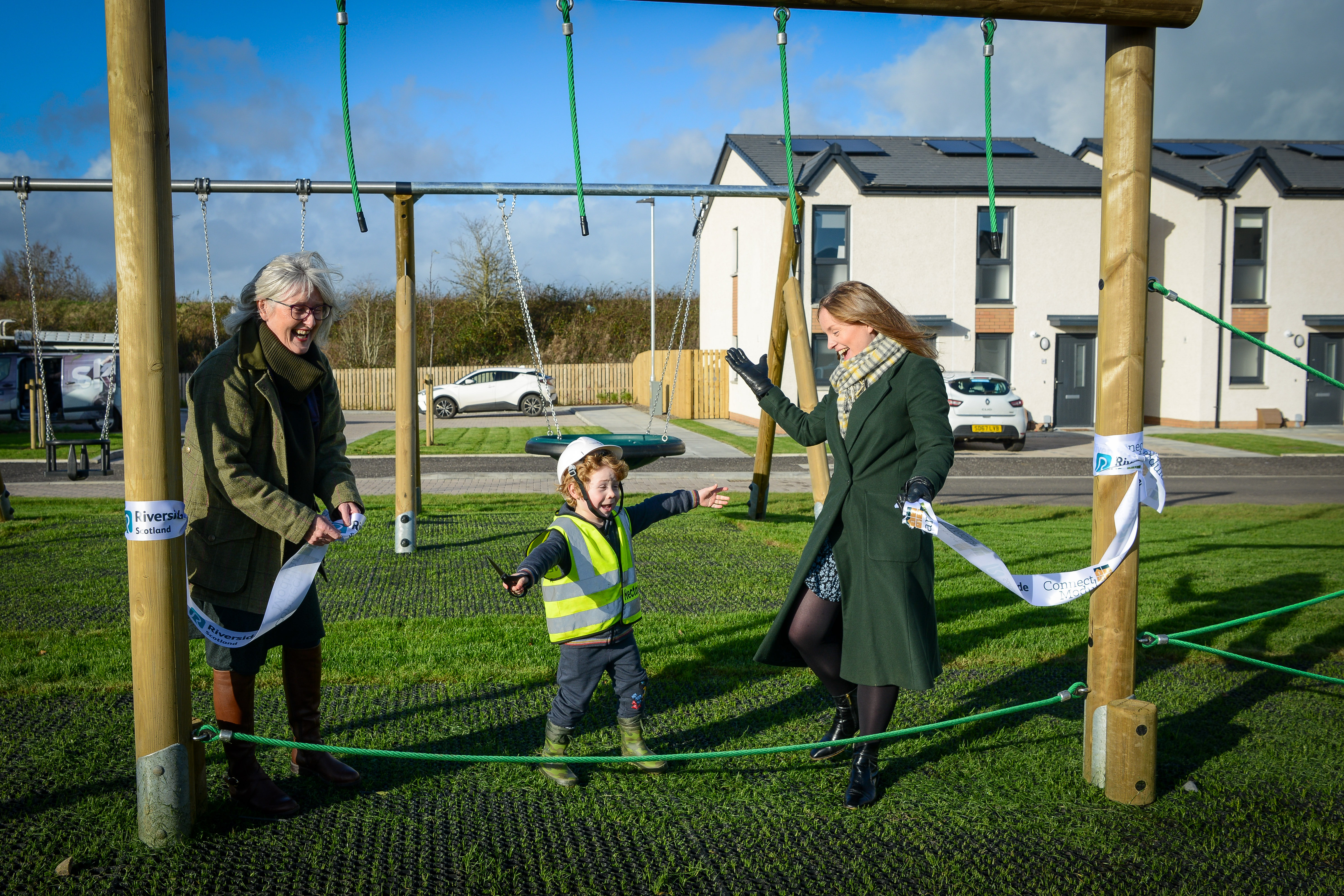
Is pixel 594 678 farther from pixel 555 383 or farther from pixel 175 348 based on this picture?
pixel 555 383

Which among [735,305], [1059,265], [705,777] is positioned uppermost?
[1059,265]

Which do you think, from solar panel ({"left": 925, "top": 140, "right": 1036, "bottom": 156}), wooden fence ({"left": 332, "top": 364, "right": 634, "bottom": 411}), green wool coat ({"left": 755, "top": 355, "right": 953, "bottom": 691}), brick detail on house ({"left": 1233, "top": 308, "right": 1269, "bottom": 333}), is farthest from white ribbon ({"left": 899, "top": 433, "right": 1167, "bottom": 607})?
wooden fence ({"left": 332, "top": 364, "right": 634, "bottom": 411})

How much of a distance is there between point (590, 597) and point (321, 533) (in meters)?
0.96

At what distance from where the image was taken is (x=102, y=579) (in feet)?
23.0

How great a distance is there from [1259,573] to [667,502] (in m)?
5.81

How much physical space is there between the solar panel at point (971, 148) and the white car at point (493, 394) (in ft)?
44.5

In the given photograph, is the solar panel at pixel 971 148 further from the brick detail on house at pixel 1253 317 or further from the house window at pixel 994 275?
the brick detail on house at pixel 1253 317

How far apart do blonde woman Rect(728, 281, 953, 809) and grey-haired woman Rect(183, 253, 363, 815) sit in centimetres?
169

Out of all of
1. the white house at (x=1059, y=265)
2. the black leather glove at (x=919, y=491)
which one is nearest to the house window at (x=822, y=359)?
the white house at (x=1059, y=265)

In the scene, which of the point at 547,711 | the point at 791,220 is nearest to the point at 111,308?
the point at 791,220

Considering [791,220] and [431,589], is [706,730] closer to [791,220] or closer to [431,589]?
[431,589]

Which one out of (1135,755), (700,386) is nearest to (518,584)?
(1135,755)

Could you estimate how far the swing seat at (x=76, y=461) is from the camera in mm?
11680

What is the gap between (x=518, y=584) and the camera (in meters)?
3.11
